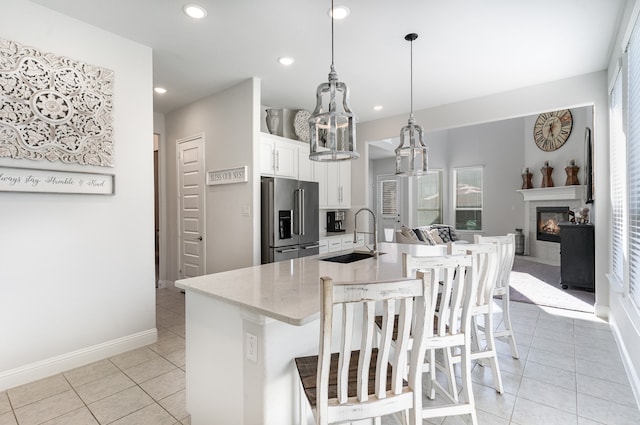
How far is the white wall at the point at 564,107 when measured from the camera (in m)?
3.43

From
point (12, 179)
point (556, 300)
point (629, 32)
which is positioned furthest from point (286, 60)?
point (556, 300)

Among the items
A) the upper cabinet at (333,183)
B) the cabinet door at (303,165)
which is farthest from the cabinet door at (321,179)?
the cabinet door at (303,165)

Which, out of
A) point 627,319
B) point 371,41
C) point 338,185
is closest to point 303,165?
point 338,185

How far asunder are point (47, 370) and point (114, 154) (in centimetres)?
174

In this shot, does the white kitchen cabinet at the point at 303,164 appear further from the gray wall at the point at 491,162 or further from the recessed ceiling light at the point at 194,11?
the gray wall at the point at 491,162

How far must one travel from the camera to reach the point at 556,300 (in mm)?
4203

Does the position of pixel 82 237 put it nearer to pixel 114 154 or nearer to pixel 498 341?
pixel 114 154

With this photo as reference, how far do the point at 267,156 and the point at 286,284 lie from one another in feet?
8.44

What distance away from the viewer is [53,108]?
2.34 meters

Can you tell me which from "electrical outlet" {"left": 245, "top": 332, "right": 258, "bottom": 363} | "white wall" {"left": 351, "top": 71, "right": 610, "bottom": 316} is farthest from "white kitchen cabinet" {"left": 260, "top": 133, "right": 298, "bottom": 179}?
"electrical outlet" {"left": 245, "top": 332, "right": 258, "bottom": 363}

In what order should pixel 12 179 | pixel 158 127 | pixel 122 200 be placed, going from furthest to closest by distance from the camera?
pixel 158 127 → pixel 122 200 → pixel 12 179

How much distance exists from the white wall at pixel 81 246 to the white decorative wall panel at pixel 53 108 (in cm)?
8

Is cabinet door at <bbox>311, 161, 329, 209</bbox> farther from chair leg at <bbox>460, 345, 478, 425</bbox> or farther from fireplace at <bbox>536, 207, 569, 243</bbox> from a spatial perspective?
fireplace at <bbox>536, 207, 569, 243</bbox>

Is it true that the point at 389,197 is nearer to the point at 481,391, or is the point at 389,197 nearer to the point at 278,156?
the point at 278,156
